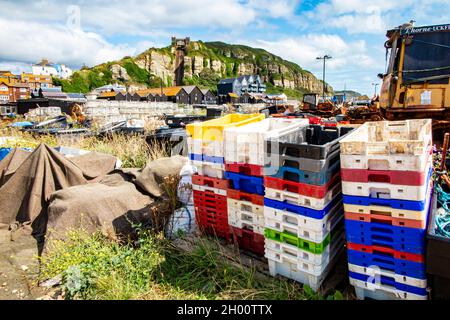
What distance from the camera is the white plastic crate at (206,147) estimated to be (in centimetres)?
333

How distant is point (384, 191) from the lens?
2.26 metres

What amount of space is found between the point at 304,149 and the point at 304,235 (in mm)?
740

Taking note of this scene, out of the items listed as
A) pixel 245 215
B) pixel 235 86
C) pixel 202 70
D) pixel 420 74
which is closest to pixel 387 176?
pixel 245 215

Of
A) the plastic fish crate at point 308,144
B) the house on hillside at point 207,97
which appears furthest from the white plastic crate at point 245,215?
the house on hillside at point 207,97

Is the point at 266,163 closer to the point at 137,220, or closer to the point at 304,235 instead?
the point at 304,235

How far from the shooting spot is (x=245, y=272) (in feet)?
9.41

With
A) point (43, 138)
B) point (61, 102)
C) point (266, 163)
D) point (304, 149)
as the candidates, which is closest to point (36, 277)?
point (266, 163)

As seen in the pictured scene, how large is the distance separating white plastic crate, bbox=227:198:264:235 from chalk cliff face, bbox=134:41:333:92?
106 metres

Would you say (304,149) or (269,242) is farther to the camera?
(269,242)

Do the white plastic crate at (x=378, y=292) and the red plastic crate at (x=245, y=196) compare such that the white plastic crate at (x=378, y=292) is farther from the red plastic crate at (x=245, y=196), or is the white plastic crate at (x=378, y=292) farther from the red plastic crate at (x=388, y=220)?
the red plastic crate at (x=245, y=196)

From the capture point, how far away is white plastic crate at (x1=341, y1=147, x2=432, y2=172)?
6.82 feet

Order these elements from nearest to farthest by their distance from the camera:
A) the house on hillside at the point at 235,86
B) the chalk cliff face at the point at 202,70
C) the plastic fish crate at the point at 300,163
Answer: the plastic fish crate at the point at 300,163 → the house on hillside at the point at 235,86 → the chalk cliff face at the point at 202,70

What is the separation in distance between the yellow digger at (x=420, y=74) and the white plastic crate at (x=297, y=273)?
18.4ft

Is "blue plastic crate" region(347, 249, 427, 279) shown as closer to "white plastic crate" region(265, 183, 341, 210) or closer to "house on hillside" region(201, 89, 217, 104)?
"white plastic crate" region(265, 183, 341, 210)
